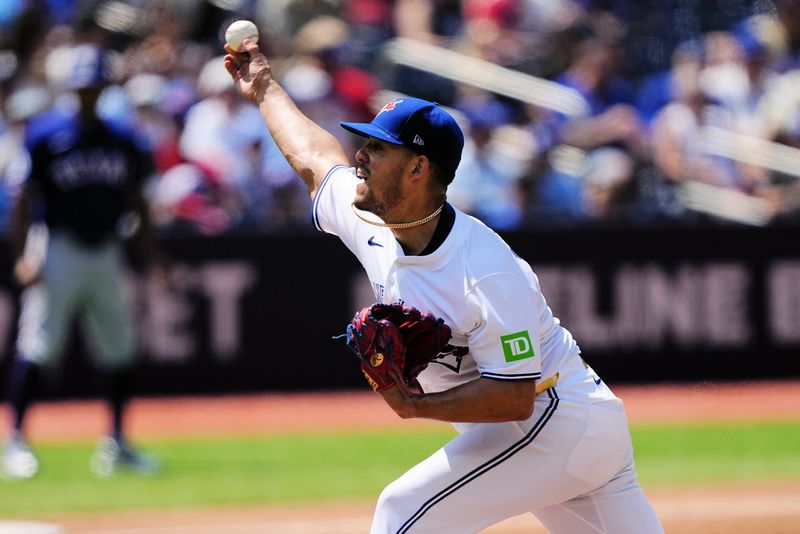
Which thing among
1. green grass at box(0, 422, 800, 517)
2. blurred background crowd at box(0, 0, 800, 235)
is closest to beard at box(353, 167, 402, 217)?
green grass at box(0, 422, 800, 517)

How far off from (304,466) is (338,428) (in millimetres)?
1634

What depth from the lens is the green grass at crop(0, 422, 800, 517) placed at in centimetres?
A: 799

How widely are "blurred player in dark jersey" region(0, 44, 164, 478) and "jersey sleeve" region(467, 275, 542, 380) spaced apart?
5256 millimetres

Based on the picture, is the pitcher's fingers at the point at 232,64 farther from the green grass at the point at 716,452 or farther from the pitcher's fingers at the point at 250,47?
the green grass at the point at 716,452

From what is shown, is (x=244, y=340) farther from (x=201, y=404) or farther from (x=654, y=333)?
(x=654, y=333)

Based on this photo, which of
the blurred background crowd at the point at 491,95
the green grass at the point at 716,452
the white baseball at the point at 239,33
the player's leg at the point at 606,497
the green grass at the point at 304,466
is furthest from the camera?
the blurred background crowd at the point at 491,95

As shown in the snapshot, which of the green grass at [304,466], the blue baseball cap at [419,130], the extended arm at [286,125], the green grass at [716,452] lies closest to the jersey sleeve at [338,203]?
the extended arm at [286,125]

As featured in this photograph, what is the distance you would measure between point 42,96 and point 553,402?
9.70 m

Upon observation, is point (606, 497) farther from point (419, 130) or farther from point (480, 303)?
point (419, 130)

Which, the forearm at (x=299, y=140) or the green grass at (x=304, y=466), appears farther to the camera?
the green grass at (x=304, y=466)

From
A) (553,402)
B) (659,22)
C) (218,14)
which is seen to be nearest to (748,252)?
(659,22)

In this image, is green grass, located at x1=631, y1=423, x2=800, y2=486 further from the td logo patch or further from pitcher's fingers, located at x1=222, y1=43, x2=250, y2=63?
the td logo patch

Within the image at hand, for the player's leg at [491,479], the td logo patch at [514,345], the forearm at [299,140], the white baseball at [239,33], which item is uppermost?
the white baseball at [239,33]

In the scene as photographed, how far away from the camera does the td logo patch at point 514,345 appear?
392cm
